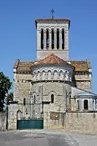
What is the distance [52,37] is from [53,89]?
13895 millimetres

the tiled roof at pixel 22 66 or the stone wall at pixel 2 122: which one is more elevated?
the tiled roof at pixel 22 66

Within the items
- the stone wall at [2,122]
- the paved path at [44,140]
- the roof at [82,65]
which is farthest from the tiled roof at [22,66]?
the paved path at [44,140]

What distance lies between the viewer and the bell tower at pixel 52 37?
57188mm

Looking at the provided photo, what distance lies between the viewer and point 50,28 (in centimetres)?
5803

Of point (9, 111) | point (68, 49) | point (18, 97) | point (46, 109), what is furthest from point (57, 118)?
point (68, 49)

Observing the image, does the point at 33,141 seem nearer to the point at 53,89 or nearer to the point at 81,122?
the point at 81,122

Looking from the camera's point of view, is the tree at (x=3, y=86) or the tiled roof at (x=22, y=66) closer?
the tree at (x=3, y=86)

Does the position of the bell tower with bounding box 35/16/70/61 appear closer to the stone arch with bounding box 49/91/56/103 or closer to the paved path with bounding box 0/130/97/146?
the stone arch with bounding box 49/91/56/103

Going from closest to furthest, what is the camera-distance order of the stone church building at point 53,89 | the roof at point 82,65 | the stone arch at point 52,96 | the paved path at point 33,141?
the paved path at point 33,141 → the stone church building at point 53,89 → the stone arch at point 52,96 → the roof at point 82,65

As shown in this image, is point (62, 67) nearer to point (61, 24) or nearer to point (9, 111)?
point (61, 24)

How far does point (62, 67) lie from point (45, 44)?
1013 centimetres

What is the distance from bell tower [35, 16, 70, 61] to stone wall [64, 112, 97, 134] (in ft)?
82.1

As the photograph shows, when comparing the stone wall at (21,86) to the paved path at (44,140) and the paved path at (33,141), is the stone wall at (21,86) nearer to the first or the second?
the paved path at (44,140)

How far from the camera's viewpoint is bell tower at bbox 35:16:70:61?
5719 centimetres
